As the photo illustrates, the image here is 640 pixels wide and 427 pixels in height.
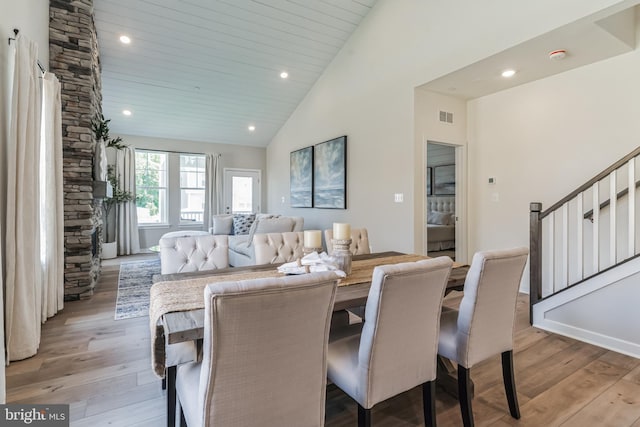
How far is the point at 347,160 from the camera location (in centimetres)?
536

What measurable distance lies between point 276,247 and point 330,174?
3416 millimetres

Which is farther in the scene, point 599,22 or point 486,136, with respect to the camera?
point 486,136

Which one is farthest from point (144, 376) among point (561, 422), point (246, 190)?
point (246, 190)

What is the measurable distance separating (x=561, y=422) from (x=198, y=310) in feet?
6.49

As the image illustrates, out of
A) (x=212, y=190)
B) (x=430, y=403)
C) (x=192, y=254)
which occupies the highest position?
(x=212, y=190)

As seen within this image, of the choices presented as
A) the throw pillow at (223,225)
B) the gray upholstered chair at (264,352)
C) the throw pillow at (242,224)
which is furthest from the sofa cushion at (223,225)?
the gray upholstered chair at (264,352)

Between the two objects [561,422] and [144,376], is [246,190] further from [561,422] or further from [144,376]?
[561,422]

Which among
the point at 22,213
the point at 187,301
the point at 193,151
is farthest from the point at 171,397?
the point at 193,151

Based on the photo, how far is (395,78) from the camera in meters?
4.39

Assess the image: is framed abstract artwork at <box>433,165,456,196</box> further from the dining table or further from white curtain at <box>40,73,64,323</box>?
white curtain at <box>40,73,64,323</box>

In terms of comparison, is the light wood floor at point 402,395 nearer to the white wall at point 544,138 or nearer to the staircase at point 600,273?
the staircase at point 600,273

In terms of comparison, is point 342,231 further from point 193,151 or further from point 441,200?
point 193,151

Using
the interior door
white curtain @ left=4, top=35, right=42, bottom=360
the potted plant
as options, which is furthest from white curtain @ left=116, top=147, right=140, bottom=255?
white curtain @ left=4, top=35, right=42, bottom=360

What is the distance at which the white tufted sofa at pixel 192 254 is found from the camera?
2.16 meters
